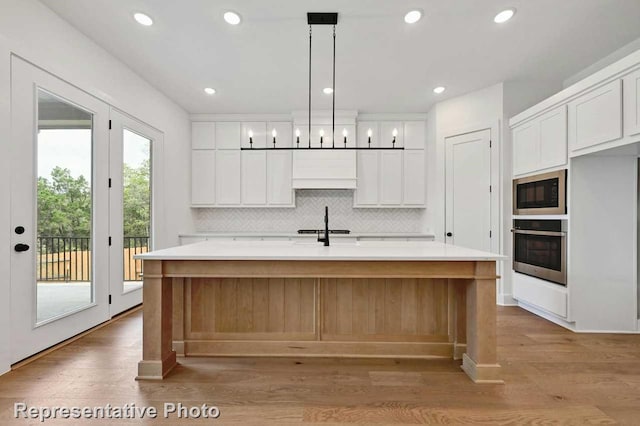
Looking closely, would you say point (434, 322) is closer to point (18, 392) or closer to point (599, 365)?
point (599, 365)

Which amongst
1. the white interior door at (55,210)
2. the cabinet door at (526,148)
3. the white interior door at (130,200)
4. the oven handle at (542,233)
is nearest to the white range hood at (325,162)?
the white interior door at (130,200)

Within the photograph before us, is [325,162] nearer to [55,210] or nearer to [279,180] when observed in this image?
[279,180]

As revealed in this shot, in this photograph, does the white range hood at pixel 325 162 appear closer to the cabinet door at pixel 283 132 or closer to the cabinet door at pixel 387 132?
the cabinet door at pixel 283 132

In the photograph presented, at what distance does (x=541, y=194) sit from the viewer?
11.4 ft

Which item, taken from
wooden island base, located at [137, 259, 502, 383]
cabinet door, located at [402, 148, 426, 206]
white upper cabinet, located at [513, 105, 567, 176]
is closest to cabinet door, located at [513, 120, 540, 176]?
white upper cabinet, located at [513, 105, 567, 176]

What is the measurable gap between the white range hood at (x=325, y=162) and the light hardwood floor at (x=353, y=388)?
3.05 metres

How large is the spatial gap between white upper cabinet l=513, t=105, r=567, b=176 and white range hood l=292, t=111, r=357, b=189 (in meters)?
2.20

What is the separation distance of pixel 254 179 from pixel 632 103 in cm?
444

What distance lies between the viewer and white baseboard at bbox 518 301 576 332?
3.20 meters

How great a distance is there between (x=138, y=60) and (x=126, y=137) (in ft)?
2.75

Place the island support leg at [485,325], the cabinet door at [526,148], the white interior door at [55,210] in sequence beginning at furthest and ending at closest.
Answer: the cabinet door at [526,148], the white interior door at [55,210], the island support leg at [485,325]

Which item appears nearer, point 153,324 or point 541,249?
point 153,324

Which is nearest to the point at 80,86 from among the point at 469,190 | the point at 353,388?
the point at 353,388

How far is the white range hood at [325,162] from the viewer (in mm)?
5066
